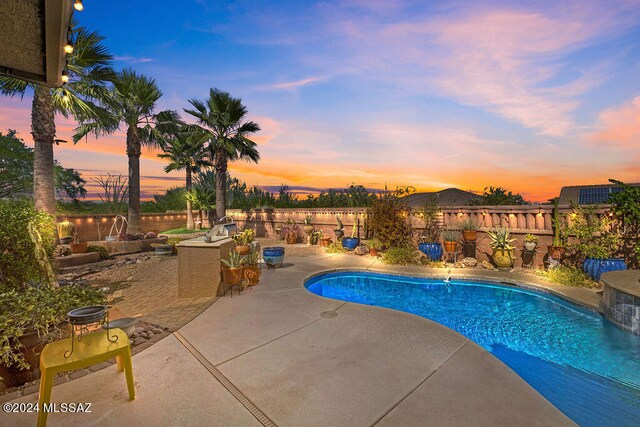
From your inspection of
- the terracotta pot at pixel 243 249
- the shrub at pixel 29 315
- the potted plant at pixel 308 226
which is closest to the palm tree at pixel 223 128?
the potted plant at pixel 308 226

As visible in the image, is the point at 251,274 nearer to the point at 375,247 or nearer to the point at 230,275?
the point at 230,275

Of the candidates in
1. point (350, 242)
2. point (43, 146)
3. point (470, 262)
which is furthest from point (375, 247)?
point (43, 146)

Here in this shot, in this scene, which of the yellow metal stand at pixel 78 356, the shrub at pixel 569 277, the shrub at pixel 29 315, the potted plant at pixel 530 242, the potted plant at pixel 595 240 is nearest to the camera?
the yellow metal stand at pixel 78 356

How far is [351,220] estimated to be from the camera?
12.9 meters

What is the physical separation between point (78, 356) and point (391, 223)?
30.2 ft

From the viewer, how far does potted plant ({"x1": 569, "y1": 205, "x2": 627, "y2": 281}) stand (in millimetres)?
6325

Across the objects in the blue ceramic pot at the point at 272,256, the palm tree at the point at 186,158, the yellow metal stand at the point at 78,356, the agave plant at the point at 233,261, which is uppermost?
the palm tree at the point at 186,158

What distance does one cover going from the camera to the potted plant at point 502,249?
8102mm

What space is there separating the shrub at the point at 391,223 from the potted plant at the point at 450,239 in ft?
4.42

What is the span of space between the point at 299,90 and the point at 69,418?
44.9 ft

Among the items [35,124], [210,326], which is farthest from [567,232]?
[35,124]

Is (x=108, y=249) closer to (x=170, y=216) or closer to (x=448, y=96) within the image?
(x=170, y=216)

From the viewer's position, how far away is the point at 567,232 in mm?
7406

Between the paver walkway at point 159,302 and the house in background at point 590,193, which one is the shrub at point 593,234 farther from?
the paver walkway at point 159,302
